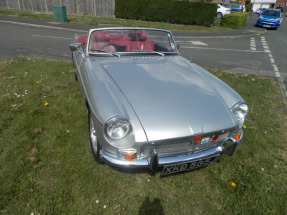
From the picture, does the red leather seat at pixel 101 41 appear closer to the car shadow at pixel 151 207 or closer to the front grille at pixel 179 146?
the front grille at pixel 179 146

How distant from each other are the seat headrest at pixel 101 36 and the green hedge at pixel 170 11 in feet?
48.6

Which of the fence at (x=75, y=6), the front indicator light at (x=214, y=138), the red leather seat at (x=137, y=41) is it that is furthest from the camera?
the fence at (x=75, y=6)

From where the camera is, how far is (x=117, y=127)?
1.86 metres

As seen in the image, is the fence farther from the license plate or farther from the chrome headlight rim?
the license plate

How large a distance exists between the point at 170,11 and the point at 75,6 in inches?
362

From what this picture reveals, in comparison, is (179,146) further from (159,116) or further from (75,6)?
(75,6)

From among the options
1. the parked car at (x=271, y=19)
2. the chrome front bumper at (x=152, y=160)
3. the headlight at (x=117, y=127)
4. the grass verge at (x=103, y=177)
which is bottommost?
the grass verge at (x=103, y=177)

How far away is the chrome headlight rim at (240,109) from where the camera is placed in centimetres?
227

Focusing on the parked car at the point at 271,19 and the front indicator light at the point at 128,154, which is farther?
the parked car at the point at 271,19

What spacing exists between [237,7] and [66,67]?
92.7 feet

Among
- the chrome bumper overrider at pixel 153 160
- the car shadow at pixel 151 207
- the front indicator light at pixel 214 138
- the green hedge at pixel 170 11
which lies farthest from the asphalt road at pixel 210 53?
the green hedge at pixel 170 11

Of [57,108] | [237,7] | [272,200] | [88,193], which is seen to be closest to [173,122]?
[88,193]

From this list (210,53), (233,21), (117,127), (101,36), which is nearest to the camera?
(117,127)

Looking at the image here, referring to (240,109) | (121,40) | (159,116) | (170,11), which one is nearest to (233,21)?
(170,11)
